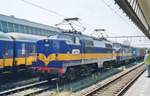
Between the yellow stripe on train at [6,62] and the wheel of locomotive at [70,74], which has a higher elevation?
the yellow stripe on train at [6,62]

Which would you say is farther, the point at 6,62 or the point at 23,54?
the point at 23,54

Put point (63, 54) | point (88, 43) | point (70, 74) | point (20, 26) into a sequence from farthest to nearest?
point (20, 26), point (88, 43), point (70, 74), point (63, 54)

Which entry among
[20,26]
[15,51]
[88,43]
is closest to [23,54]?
[15,51]

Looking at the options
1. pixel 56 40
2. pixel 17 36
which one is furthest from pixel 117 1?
pixel 17 36

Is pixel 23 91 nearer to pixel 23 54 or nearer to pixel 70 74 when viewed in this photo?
pixel 70 74

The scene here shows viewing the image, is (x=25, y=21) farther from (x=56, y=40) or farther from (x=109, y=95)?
(x=109, y=95)

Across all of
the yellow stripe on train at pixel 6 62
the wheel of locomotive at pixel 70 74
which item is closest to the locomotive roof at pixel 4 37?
the yellow stripe on train at pixel 6 62

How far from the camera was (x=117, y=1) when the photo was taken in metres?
16.1

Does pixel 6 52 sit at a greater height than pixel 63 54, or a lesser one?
greater

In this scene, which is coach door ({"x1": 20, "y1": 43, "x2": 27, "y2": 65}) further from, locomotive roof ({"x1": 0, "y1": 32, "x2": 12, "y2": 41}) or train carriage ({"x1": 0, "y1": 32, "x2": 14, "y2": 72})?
locomotive roof ({"x1": 0, "y1": 32, "x2": 12, "y2": 41})

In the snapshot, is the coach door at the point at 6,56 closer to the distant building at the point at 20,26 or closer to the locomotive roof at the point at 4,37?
the locomotive roof at the point at 4,37

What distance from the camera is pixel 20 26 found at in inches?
1554

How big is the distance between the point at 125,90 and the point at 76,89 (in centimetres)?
249

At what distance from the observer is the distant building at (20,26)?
34000mm
